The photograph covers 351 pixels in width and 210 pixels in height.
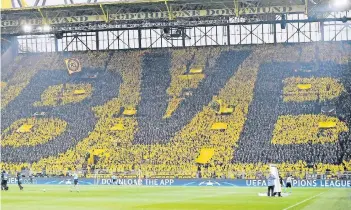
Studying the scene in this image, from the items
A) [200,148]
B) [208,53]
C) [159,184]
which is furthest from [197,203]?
[208,53]

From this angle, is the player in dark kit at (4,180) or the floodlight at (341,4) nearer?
the player in dark kit at (4,180)

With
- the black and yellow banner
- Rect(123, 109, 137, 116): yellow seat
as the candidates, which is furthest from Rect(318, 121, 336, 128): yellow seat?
the black and yellow banner

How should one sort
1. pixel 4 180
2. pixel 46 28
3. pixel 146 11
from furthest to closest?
pixel 46 28 < pixel 146 11 < pixel 4 180

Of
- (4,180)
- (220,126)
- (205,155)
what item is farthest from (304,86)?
(4,180)

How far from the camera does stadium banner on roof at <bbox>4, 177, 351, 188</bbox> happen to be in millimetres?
55375

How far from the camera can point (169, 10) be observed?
6638 centimetres

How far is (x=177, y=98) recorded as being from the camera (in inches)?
2958

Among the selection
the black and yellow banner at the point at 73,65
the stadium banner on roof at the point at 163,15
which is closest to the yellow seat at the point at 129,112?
the stadium banner on roof at the point at 163,15

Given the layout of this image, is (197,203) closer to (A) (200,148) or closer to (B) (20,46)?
(A) (200,148)

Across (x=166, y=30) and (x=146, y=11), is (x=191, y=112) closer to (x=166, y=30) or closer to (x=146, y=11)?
(x=166, y=30)

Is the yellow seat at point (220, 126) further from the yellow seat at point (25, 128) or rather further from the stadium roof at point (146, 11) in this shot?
→ the yellow seat at point (25, 128)

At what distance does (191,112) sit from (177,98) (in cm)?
353

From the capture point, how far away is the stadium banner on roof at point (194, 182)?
2180 inches

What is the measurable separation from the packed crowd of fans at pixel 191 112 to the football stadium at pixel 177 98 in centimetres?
15
